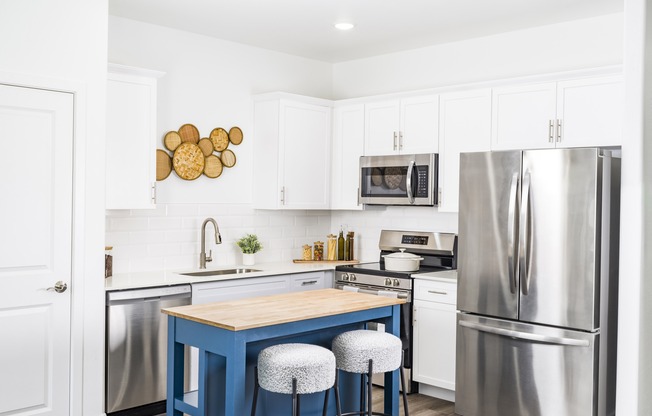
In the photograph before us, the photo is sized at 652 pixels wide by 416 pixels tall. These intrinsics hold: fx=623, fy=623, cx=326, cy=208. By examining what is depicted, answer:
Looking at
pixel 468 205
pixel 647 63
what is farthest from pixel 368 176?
pixel 647 63

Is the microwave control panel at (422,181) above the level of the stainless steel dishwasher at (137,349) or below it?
above

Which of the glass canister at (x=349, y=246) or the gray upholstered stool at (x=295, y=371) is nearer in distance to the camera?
the gray upholstered stool at (x=295, y=371)

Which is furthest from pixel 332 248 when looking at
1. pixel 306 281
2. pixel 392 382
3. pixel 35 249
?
pixel 35 249

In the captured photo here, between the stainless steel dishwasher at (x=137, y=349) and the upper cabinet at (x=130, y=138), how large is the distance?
2.18 feet

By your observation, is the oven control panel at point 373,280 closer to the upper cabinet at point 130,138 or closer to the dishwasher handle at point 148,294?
the dishwasher handle at point 148,294

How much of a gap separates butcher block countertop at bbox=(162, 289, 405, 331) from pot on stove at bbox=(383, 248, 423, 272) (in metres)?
1.18

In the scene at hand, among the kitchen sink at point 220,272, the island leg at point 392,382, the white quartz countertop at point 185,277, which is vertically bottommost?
the island leg at point 392,382

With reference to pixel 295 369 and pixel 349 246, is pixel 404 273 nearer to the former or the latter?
pixel 349 246

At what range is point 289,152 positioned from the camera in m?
5.39

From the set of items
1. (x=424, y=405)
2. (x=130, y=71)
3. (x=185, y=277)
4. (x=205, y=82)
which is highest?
(x=205, y=82)

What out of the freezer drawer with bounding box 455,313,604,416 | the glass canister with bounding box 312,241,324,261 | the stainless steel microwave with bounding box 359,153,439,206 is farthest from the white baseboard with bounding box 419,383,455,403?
the glass canister with bounding box 312,241,324,261

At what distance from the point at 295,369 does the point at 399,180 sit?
261cm

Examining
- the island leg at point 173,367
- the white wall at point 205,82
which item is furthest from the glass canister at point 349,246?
the island leg at point 173,367

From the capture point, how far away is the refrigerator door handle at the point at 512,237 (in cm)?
379
